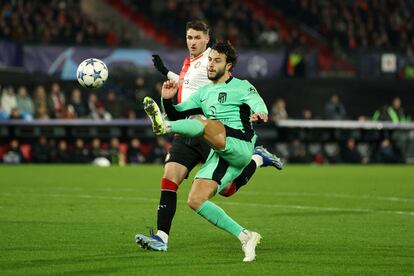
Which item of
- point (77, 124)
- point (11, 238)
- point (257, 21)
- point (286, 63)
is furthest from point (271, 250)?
point (257, 21)

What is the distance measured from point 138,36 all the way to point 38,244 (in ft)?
93.0

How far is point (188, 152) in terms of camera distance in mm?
10383

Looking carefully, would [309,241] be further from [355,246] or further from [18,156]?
[18,156]

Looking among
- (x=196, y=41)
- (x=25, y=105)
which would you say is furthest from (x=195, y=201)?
(x=25, y=105)

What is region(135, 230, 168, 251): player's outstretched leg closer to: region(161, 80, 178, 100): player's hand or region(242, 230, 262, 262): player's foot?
region(242, 230, 262, 262): player's foot

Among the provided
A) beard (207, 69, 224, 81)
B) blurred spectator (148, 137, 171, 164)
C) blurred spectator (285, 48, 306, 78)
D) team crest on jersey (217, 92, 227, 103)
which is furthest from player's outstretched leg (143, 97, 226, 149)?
blurred spectator (285, 48, 306, 78)

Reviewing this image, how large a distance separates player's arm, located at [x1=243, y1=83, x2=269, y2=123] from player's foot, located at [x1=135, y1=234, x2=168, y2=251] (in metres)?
1.49

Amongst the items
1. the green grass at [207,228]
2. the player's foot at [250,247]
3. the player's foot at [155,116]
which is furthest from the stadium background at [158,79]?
the player's foot at [155,116]

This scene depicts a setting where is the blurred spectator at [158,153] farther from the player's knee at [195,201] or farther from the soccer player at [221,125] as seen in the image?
the player's knee at [195,201]

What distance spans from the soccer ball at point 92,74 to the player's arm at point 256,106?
2.20 meters

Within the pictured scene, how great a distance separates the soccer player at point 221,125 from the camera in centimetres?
937

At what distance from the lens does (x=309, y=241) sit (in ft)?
35.8

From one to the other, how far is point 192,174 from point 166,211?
14352 millimetres

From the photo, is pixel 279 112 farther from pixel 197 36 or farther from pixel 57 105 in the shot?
pixel 197 36
